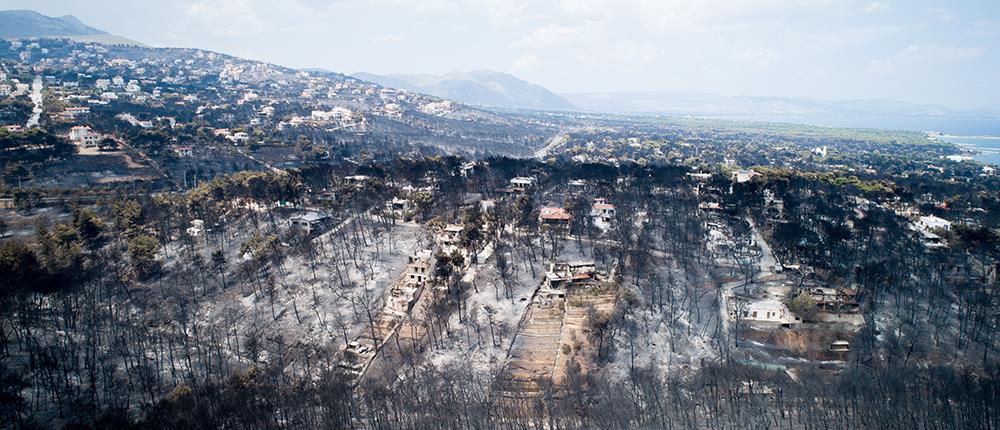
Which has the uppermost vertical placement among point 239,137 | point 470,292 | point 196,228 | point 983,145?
point 239,137

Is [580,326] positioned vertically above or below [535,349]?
above

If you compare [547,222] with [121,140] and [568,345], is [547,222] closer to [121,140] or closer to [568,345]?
[568,345]

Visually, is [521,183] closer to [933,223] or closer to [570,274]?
[570,274]

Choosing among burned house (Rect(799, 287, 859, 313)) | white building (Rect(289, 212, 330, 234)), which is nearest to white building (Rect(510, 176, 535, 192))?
white building (Rect(289, 212, 330, 234))

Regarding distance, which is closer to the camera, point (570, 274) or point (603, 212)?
point (570, 274)

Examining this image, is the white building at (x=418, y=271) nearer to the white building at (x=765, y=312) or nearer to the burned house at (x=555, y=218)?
the burned house at (x=555, y=218)

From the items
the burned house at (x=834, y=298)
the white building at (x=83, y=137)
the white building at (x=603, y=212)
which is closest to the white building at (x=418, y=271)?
the white building at (x=603, y=212)

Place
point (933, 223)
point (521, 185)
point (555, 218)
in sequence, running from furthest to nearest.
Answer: point (521, 185) < point (555, 218) < point (933, 223)

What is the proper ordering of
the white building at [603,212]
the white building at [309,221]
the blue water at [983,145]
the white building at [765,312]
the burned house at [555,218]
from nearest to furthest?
the white building at [765,312]
the white building at [309,221]
the burned house at [555,218]
the white building at [603,212]
the blue water at [983,145]

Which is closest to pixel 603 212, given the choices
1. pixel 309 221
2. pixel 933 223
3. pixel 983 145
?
pixel 309 221

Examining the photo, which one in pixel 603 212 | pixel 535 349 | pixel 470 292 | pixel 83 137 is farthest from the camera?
pixel 83 137

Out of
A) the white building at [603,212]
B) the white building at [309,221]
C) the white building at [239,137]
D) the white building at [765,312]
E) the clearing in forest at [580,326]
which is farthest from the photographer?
the white building at [239,137]

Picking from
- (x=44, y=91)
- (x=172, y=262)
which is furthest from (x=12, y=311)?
(x=44, y=91)
